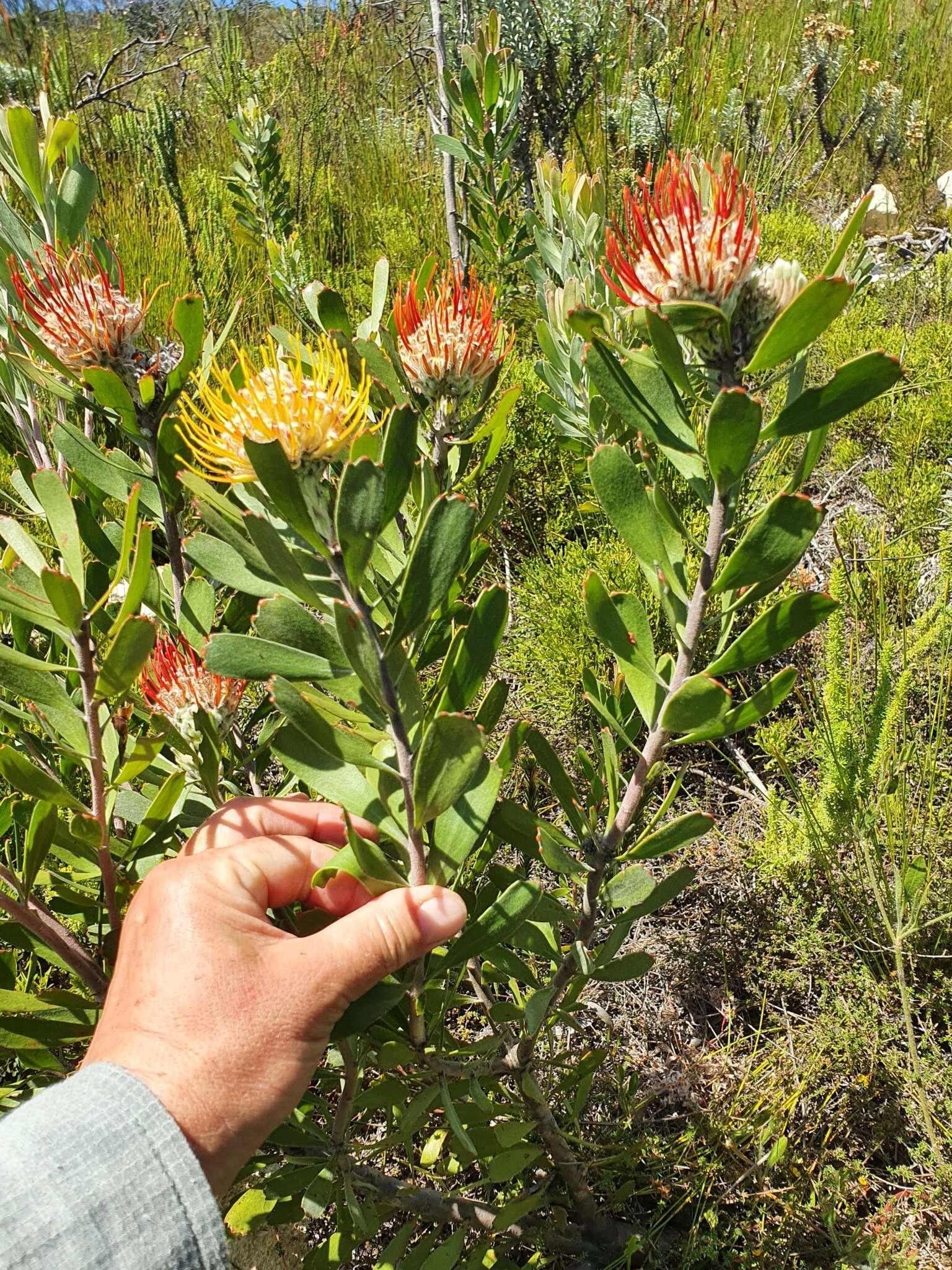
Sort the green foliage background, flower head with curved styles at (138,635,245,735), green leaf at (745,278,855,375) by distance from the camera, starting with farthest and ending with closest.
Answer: the green foliage background → flower head with curved styles at (138,635,245,735) → green leaf at (745,278,855,375)

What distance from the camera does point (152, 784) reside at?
40.0 inches

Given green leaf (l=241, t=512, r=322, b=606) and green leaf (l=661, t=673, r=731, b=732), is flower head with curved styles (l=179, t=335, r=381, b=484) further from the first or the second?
green leaf (l=661, t=673, r=731, b=732)

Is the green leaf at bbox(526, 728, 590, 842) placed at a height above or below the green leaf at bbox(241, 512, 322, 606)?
below

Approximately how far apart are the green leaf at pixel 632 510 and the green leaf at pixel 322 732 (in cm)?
29

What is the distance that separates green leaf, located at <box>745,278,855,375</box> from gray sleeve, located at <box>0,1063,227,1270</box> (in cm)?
74

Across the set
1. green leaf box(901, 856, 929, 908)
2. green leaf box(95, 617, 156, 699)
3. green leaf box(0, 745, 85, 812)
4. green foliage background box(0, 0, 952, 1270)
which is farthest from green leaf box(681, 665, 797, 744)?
green leaf box(901, 856, 929, 908)

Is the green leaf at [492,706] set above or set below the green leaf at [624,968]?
above

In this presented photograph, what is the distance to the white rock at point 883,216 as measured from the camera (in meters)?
4.14

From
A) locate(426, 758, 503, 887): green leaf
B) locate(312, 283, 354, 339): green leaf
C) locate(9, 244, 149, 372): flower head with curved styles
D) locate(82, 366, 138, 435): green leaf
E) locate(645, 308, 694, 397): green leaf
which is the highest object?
locate(9, 244, 149, 372): flower head with curved styles

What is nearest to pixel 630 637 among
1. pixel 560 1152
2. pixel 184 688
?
pixel 184 688

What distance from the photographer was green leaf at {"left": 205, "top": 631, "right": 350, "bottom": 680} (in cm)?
64

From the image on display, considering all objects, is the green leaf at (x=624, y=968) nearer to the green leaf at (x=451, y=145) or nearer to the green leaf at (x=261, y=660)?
the green leaf at (x=261, y=660)

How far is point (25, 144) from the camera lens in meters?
1.02

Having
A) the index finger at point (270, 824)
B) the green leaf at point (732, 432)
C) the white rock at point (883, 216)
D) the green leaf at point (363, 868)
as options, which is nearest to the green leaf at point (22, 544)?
the index finger at point (270, 824)
